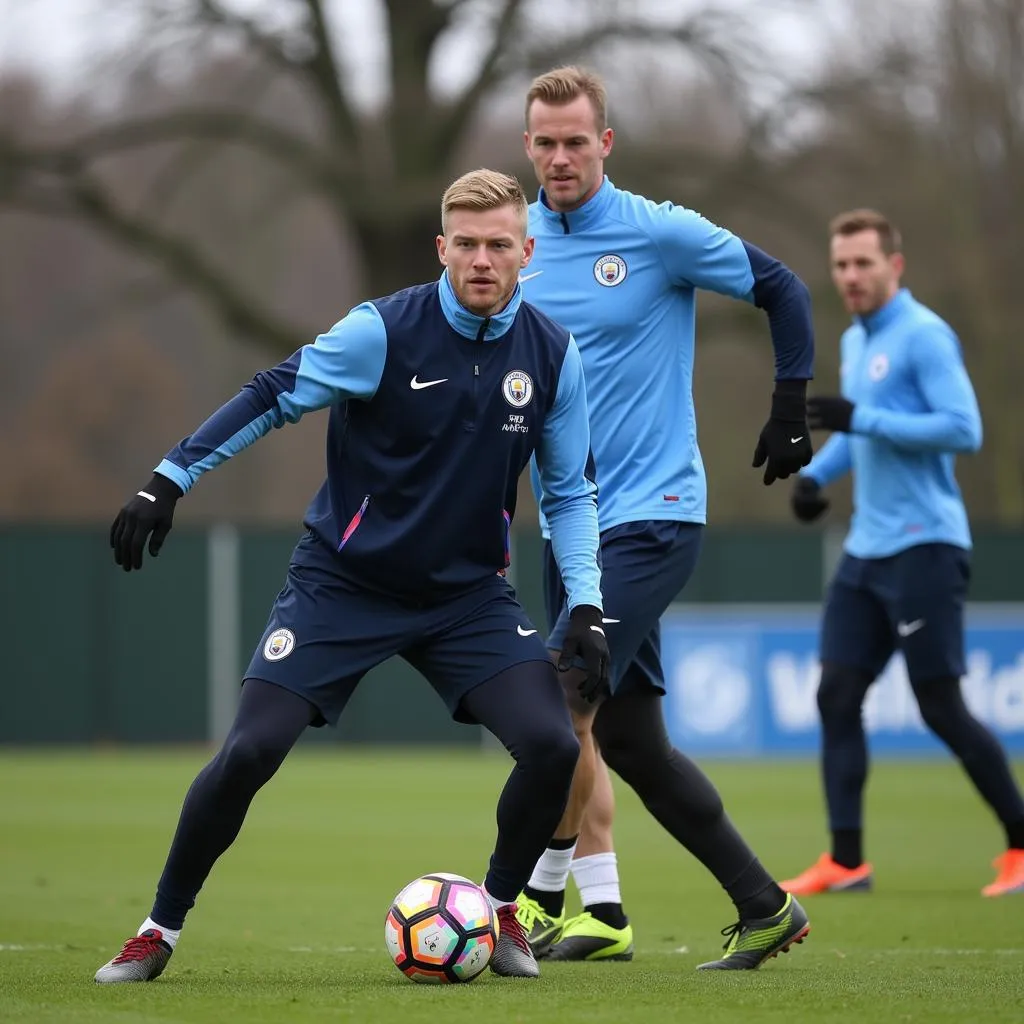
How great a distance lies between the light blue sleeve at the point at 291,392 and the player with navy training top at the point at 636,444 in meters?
1.11

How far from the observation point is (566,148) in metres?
6.23

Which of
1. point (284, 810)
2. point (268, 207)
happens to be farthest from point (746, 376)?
point (284, 810)

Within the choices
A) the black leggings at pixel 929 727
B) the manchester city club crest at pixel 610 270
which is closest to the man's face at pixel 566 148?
the manchester city club crest at pixel 610 270

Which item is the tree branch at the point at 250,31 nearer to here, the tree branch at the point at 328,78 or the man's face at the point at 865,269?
the tree branch at the point at 328,78

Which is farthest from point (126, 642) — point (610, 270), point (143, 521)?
point (143, 521)

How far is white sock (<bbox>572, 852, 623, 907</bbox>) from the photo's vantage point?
6.34 meters

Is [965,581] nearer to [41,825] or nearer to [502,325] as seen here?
[502,325]

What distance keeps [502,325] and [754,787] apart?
970 cm

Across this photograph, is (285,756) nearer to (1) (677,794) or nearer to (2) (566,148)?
(1) (677,794)

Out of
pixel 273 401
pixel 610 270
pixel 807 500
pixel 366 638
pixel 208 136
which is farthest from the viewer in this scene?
pixel 208 136

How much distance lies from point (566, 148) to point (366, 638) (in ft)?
6.12

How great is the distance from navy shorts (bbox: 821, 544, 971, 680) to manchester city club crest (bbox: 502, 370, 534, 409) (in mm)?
3666

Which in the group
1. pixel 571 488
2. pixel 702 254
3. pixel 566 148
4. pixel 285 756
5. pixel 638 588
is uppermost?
pixel 566 148

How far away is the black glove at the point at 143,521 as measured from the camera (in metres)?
4.98
